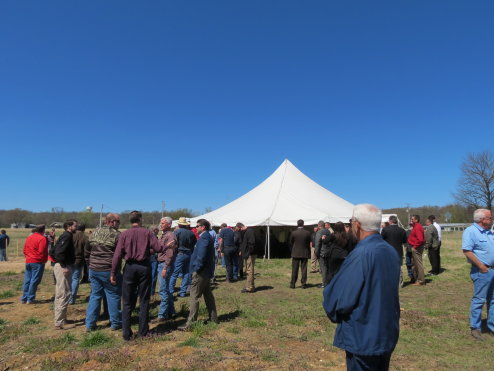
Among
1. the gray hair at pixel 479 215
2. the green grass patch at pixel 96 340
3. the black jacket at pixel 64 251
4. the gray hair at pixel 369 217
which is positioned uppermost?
the gray hair at pixel 479 215

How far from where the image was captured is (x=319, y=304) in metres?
7.14

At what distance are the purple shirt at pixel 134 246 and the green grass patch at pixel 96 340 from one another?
0.87 meters

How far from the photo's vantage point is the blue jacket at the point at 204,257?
5387 mm

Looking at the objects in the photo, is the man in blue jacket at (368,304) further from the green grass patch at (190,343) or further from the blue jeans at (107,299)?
the blue jeans at (107,299)

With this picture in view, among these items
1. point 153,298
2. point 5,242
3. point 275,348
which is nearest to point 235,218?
point 153,298

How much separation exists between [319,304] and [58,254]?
4948 mm

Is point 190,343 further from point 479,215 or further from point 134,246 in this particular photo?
point 479,215

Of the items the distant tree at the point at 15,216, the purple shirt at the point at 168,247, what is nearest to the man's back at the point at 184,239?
the purple shirt at the point at 168,247

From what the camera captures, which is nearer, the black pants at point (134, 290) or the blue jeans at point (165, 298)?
the black pants at point (134, 290)

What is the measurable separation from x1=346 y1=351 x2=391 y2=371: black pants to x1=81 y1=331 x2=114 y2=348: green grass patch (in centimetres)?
378

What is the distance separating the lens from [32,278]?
7375mm

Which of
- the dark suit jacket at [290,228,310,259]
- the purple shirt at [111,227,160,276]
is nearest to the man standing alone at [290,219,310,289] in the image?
the dark suit jacket at [290,228,310,259]

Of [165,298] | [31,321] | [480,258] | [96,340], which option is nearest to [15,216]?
[31,321]

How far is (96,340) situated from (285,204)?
13.7 meters
